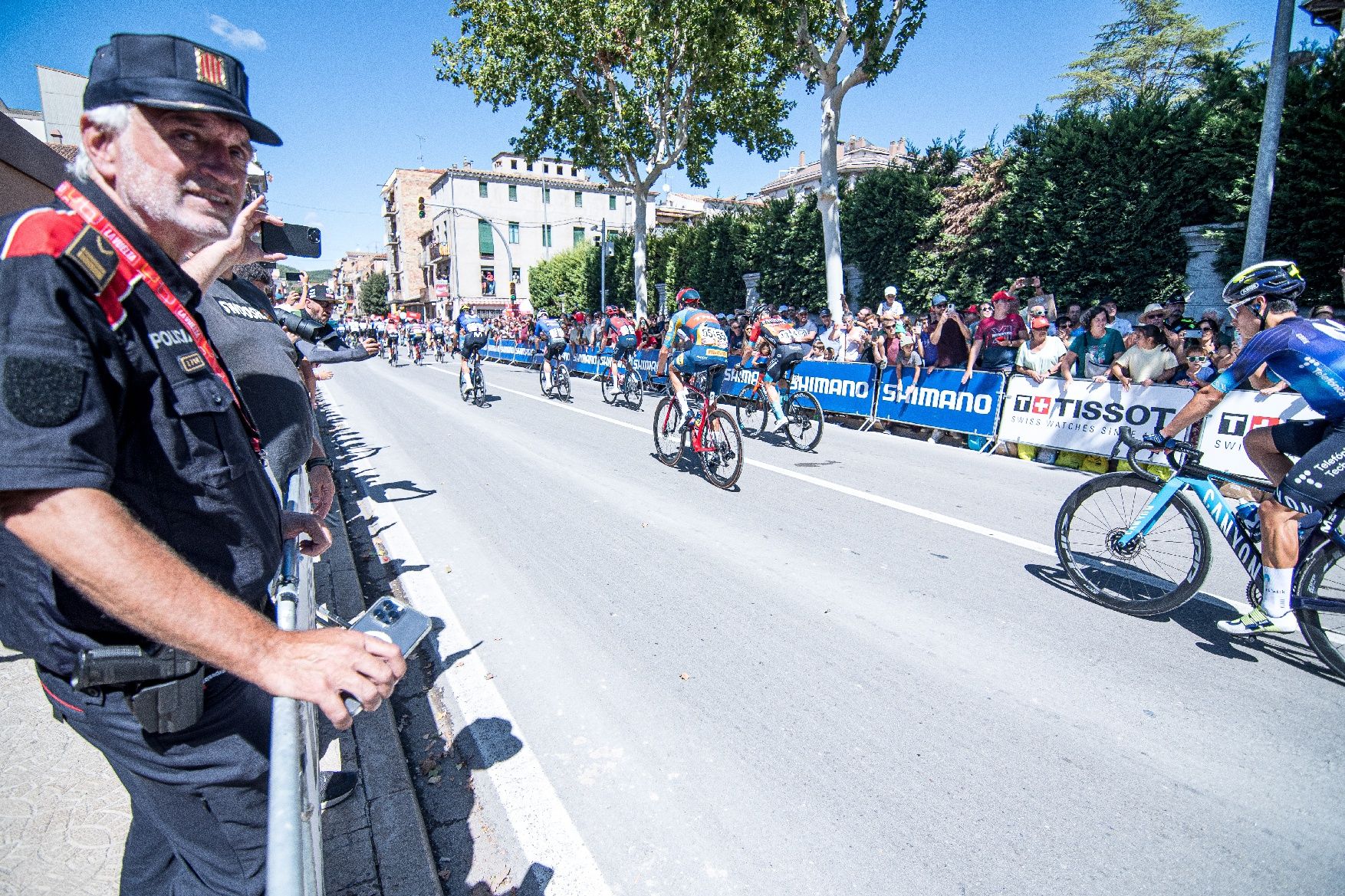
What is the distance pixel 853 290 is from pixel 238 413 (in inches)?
836

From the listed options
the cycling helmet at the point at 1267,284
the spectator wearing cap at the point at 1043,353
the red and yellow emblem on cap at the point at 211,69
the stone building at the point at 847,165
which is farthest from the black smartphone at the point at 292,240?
the stone building at the point at 847,165

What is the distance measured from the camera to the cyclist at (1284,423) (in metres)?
3.32

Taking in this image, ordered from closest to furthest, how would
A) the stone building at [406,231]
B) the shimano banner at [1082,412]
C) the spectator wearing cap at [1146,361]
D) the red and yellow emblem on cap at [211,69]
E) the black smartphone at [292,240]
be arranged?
the red and yellow emblem on cap at [211,69]
the black smartphone at [292,240]
the shimano banner at [1082,412]
the spectator wearing cap at [1146,361]
the stone building at [406,231]

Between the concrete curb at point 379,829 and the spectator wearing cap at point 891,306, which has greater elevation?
the spectator wearing cap at point 891,306

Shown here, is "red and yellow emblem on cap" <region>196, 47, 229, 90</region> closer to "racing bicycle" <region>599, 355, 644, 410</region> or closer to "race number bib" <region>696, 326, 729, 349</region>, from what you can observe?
"race number bib" <region>696, 326, 729, 349</region>

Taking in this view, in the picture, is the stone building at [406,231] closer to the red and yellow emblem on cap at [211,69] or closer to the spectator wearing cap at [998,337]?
the spectator wearing cap at [998,337]

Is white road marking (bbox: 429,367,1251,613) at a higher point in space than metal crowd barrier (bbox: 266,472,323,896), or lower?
lower

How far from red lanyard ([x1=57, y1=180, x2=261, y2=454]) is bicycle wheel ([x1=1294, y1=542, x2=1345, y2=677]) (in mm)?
4660

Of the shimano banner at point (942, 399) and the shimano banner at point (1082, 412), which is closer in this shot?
the shimano banner at point (1082, 412)

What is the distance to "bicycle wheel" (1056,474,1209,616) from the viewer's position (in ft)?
12.8

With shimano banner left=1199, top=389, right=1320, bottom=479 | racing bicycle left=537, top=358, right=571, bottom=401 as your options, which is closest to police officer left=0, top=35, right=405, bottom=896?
shimano banner left=1199, top=389, right=1320, bottom=479

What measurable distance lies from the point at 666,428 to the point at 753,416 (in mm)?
3590

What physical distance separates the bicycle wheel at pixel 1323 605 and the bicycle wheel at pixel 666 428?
548cm

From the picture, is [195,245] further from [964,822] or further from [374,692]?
[964,822]
